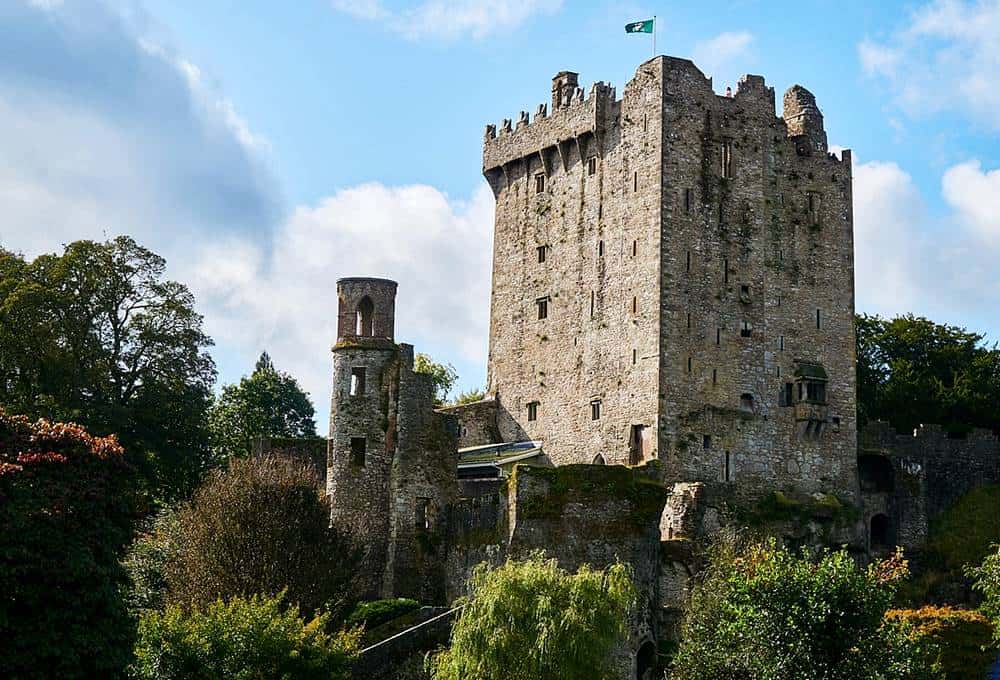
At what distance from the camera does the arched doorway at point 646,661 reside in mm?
51281

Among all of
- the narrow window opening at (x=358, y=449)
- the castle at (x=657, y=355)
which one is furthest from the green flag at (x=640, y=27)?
the narrow window opening at (x=358, y=449)

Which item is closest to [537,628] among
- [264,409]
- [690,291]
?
[690,291]

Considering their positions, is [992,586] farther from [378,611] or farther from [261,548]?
[261,548]

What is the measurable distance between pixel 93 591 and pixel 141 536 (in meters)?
21.9

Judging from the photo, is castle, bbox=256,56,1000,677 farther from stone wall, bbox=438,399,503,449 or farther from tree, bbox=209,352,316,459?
tree, bbox=209,352,316,459

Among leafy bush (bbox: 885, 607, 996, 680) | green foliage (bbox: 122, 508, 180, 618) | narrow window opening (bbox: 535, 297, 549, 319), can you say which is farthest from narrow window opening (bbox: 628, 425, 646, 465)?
green foliage (bbox: 122, 508, 180, 618)

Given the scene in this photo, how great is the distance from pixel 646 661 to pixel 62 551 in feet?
73.1

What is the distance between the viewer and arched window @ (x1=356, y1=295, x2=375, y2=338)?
59594 mm

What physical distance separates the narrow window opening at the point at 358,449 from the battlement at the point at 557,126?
17.8m

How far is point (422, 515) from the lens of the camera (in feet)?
191

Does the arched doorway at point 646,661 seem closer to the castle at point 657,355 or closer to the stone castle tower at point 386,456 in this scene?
the castle at point 657,355

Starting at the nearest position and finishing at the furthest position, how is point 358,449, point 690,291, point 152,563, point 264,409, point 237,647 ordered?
point 237,647, point 152,563, point 358,449, point 690,291, point 264,409

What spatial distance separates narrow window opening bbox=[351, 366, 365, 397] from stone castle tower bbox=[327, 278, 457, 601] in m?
Result: 0.03

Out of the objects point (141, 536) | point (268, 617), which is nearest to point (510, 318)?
point (141, 536)
